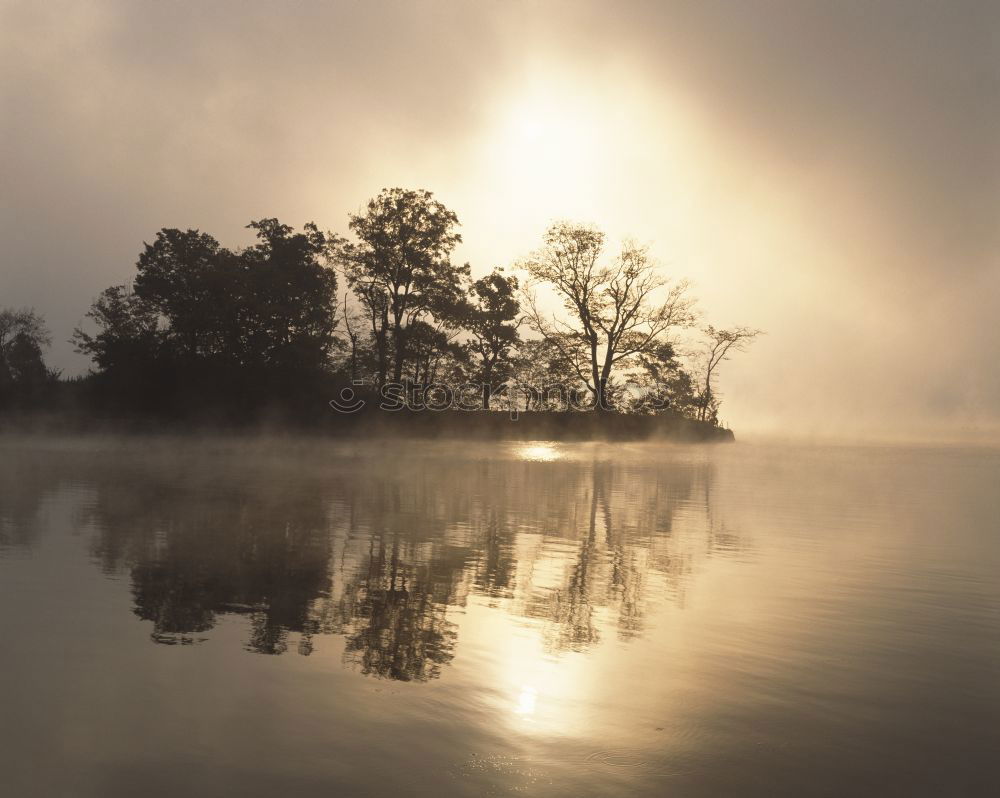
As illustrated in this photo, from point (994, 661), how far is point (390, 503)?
41.4 feet

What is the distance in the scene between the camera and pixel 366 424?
2200 inches

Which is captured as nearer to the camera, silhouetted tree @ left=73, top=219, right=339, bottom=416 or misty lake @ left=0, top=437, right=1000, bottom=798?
misty lake @ left=0, top=437, right=1000, bottom=798

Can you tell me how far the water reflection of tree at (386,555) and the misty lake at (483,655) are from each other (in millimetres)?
62

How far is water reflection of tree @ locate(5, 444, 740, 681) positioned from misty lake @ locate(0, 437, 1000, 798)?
6cm

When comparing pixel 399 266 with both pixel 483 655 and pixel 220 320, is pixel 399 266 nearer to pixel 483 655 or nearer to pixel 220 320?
pixel 220 320

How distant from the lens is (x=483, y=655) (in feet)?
22.7

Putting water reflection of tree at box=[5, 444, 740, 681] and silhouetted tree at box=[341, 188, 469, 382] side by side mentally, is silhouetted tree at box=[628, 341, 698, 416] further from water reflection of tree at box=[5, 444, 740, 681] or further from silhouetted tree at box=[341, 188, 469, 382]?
water reflection of tree at box=[5, 444, 740, 681]

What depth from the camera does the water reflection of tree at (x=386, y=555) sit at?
7.72 meters

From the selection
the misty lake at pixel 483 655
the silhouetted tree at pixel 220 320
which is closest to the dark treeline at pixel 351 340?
the silhouetted tree at pixel 220 320

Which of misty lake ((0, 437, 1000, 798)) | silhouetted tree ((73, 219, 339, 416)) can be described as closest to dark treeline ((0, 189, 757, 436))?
silhouetted tree ((73, 219, 339, 416))

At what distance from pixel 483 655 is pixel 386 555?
15.7ft

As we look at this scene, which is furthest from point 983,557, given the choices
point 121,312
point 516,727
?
point 121,312

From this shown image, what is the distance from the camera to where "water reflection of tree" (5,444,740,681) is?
25.3ft

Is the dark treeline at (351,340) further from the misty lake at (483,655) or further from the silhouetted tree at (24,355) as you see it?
the misty lake at (483,655)
